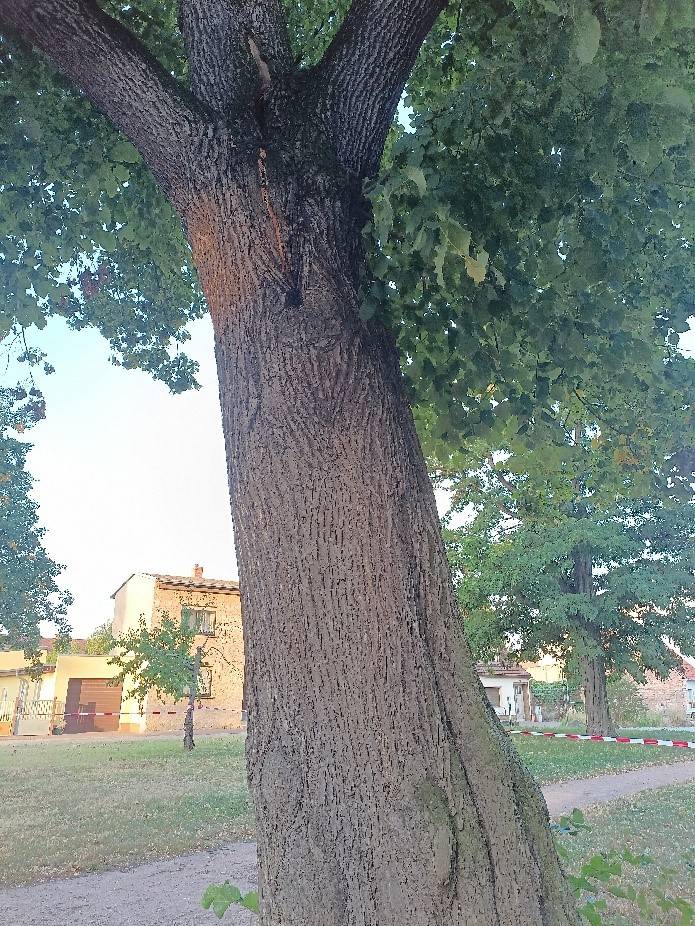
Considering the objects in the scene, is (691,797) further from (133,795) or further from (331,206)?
(331,206)

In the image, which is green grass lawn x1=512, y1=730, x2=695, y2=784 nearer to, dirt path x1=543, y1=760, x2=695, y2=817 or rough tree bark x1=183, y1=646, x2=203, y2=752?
dirt path x1=543, y1=760, x2=695, y2=817

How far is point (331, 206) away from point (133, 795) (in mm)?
9369

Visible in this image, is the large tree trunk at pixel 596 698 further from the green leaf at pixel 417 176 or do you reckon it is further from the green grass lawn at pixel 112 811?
the green leaf at pixel 417 176

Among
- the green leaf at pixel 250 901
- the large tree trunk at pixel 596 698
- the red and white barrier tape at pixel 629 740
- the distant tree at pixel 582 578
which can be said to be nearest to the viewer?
the green leaf at pixel 250 901

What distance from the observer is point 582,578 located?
826 inches

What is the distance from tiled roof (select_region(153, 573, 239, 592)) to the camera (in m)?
30.4

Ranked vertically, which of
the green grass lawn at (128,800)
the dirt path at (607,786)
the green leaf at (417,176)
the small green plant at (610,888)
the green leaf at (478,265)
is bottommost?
the dirt path at (607,786)

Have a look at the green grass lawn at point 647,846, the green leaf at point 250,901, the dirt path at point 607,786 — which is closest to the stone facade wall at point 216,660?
the dirt path at point 607,786

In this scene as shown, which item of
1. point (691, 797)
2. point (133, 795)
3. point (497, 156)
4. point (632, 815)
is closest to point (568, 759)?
point (691, 797)

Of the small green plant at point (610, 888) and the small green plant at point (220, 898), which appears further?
the small green plant at point (610, 888)

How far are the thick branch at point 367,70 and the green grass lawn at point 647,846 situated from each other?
10.5ft

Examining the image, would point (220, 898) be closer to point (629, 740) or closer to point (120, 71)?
point (120, 71)

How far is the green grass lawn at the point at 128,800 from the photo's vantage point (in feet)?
19.9

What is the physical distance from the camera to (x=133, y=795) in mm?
9492
